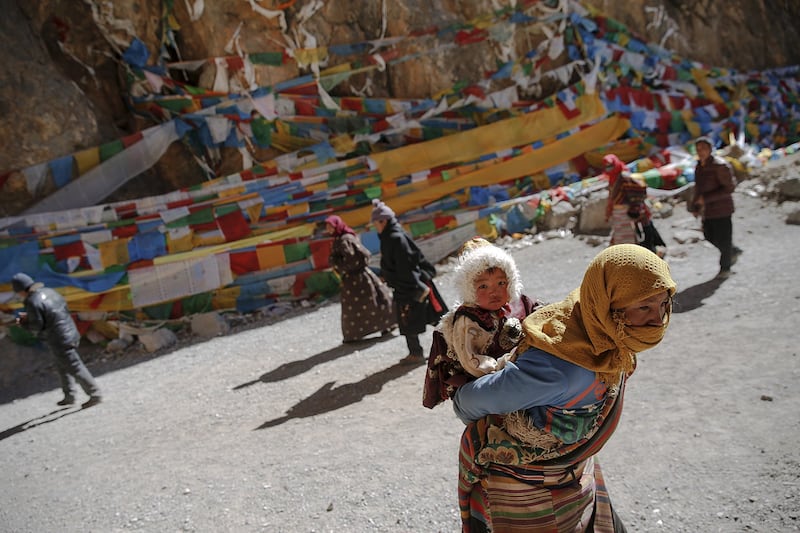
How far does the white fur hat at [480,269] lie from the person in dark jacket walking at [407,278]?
3186mm

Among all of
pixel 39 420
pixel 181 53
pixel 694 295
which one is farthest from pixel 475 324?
pixel 181 53

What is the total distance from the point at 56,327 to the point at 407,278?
3.73m

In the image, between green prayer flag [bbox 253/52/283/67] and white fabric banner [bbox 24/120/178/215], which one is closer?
white fabric banner [bbox 24/120/178/215]

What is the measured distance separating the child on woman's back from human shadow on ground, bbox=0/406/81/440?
5.50m

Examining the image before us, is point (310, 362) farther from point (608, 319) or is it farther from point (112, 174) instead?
point (112, 174)

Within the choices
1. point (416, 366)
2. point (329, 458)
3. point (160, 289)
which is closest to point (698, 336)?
point (416, 366)

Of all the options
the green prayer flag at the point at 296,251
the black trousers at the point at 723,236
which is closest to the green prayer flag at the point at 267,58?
the green prayer flag at the point at 296,251

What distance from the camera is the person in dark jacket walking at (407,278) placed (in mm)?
5410

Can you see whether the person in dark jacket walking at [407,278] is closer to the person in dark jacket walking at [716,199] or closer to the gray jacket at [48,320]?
the person in dark jacket walking at [716,199]

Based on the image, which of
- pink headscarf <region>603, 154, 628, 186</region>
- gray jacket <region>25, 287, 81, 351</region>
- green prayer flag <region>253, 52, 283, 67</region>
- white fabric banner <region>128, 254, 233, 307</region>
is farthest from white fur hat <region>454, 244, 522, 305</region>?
green prayer flag <region>253, 52, 283, 67</region>

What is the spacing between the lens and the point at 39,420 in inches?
241

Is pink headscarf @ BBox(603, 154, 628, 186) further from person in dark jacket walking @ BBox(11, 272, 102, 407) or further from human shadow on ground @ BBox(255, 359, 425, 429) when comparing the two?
person in dark jacket walking @ BBox(11, 272, 102, 407)

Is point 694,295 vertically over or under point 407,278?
under

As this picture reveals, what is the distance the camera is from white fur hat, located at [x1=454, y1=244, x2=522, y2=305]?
2131mm
